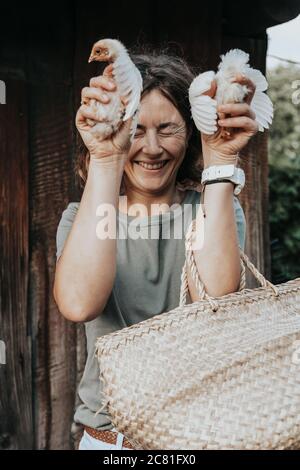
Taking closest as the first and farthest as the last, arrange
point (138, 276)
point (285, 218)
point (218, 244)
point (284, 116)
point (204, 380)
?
point (204, 380), point (218, 244), point (138, 276), point (285, 218), point (284, 116)

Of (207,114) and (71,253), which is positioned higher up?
(207,114)

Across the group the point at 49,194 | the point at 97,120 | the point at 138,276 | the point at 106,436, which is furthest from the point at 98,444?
the point at 49,194

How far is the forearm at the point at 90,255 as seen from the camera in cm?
173

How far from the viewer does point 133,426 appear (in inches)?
61.9

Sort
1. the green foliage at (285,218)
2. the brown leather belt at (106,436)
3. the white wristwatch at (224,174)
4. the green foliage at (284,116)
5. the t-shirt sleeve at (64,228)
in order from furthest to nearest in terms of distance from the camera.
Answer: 1. the green foliage at (284,116)
2. the green foliage at (285,218)
3. the t-shirt sleeve at (64,228)
4. the brown leather belt at (106,436)
5. the white wristwatch at (224,174)

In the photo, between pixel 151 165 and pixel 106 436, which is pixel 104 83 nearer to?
pixel 151 165

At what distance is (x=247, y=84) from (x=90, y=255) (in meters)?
0.53

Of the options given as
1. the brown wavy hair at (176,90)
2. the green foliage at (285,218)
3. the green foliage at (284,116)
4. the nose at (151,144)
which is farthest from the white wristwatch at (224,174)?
the green foliage at (284,116)

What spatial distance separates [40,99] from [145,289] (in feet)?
3.78

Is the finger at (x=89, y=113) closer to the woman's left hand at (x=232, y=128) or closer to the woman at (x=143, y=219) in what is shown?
the woman at (x=143, y=219)

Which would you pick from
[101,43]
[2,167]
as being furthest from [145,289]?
[2,167]

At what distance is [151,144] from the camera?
2014mm

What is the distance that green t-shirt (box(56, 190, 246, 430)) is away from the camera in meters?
2.04
